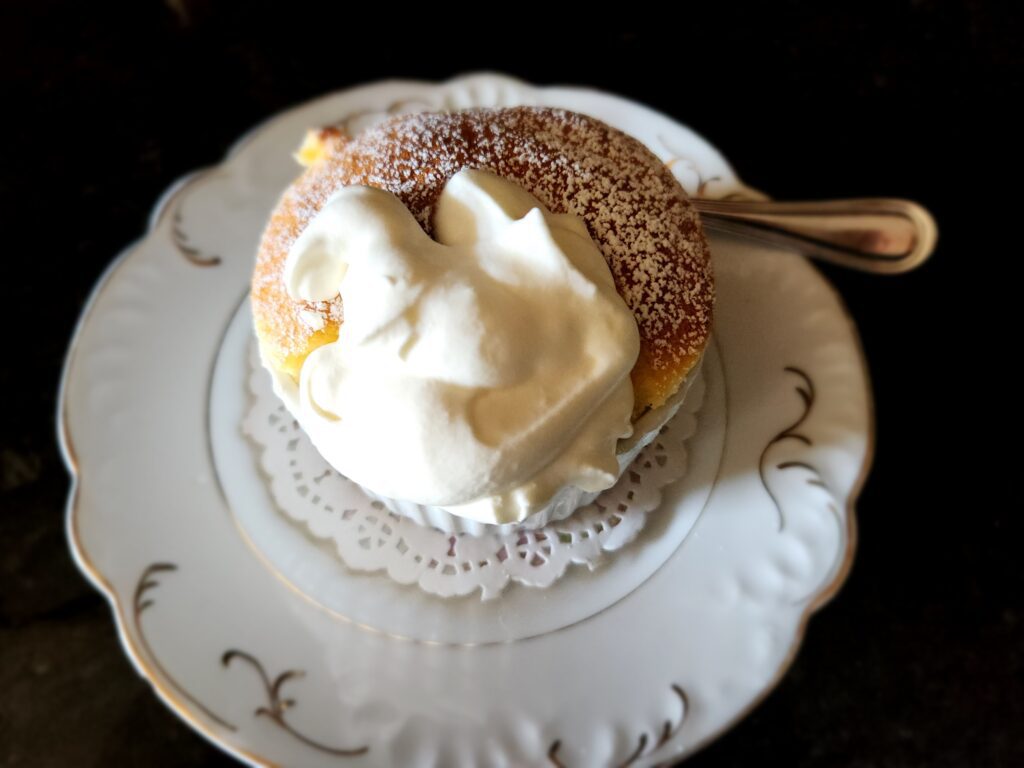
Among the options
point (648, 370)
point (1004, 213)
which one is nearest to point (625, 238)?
point (648, 370)

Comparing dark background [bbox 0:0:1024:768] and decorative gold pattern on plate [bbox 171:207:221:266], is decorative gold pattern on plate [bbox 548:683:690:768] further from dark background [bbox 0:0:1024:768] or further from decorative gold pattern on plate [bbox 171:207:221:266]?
decorative gold pattern on plate [bbox 171:207:221:266]

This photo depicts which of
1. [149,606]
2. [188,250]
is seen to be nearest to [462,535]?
[149,606]

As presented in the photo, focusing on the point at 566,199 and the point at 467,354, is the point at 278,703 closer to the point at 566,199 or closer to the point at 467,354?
the point at 467,354

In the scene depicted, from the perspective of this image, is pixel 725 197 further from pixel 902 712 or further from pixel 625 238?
pixel 902 712

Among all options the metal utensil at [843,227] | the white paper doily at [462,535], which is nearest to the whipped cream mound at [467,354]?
the white paper doily at [462,535]

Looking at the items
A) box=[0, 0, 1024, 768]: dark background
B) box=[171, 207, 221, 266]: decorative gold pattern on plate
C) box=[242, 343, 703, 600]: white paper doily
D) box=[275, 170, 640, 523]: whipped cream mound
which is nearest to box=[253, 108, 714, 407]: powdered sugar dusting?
box=[275, 170, 640, 523]: whipped cream mound
